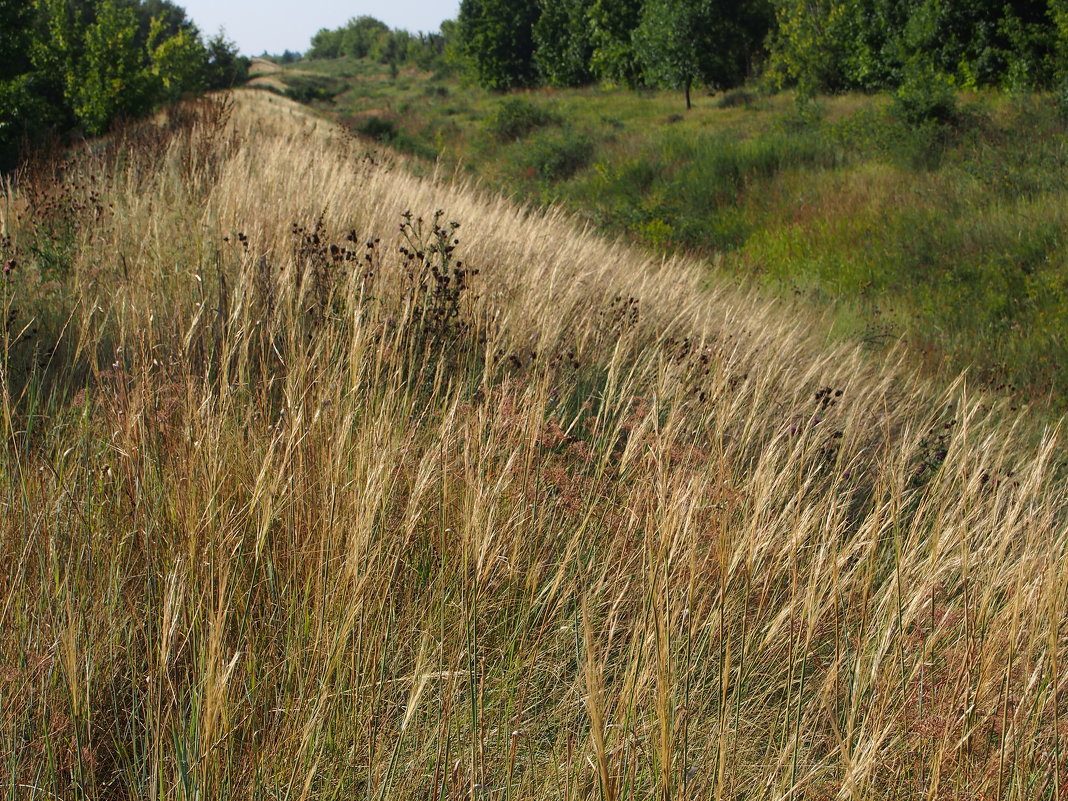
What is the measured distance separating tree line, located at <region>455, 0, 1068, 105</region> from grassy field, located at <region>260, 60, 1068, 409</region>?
188 cm

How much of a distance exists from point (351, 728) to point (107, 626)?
0.61m

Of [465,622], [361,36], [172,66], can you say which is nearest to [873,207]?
[465,622]

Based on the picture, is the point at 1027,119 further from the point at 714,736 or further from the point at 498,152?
the point at 714,736

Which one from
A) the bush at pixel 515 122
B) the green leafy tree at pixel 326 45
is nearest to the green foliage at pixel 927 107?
the bush at pixel 515 122

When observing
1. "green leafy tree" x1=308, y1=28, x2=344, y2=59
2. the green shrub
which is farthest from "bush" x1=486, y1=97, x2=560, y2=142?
"green leafy tree" x1=308, y1=28, x2=344, y2=59

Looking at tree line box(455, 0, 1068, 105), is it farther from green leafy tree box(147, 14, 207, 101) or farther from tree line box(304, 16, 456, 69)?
green leafy tree box(147, 14, 207, 101)

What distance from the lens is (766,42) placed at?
29.4 metres

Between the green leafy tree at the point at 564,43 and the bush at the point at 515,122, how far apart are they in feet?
57.8

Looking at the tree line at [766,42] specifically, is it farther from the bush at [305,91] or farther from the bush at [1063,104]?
the bush at [305,91]

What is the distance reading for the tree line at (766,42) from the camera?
18375mm

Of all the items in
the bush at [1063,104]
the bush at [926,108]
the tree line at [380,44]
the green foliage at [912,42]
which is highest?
the tree line at [380,44]

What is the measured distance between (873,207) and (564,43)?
33.9 m

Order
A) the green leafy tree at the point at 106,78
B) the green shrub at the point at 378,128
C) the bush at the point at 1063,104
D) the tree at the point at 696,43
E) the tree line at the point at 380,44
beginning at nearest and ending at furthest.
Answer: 1. the bush at the point at 1063,104
2. the green leafy tree at the point at 106,78
3. the green shrub at the point at 378,128
4. the tree at the point at 696,43
5. the tree line at the point at 380,44

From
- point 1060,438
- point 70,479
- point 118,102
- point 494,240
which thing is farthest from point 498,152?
point 70,479
